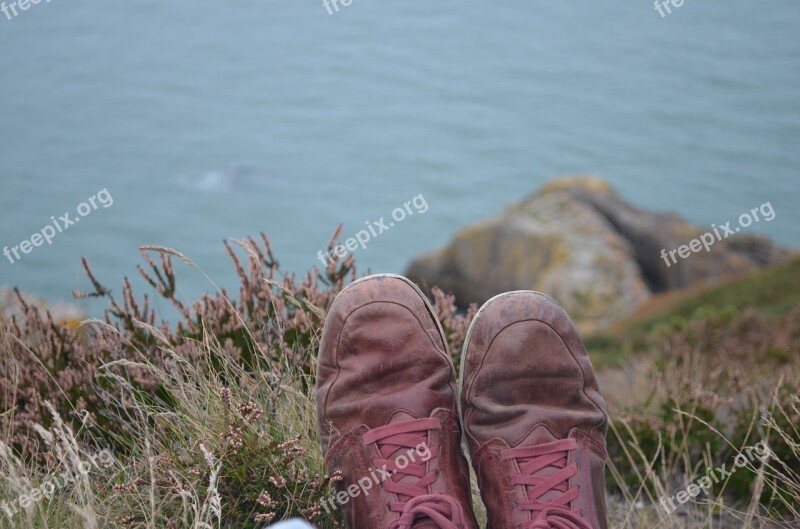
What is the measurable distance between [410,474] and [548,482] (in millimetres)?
438

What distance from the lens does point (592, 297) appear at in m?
15.8

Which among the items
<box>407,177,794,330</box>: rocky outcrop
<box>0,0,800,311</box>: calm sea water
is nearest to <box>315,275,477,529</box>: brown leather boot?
<box>407,177,794,330</box>: rocky outcrop

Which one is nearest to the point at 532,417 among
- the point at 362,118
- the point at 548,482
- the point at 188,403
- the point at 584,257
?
the point at 548,482

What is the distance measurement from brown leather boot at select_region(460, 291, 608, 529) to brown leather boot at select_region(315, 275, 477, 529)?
3.7 inches

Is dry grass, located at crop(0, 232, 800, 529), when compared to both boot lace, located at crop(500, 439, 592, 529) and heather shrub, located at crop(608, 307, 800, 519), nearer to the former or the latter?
heather shrub, located at crop(608, 307, 800, 519)

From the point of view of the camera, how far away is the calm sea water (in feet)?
86.7

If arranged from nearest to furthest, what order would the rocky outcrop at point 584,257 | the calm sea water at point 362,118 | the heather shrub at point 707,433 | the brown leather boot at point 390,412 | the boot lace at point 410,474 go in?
1. the boot lace at point 410,474
2. the brown leather boot at point 390,412
3. the heather shrub at point 707,433
4. the rocky outcrop at point 584,257
5. the calm sea water at point 362,118

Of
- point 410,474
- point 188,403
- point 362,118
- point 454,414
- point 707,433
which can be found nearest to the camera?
point 410,474

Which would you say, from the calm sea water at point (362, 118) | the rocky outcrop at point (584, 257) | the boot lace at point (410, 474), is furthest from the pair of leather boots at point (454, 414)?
the calm sea water at point (362, 118)

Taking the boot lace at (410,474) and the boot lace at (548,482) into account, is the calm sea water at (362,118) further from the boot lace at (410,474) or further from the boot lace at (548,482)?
the boot lace at (548,482)

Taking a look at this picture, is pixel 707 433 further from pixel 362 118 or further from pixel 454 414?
pixel 362 118

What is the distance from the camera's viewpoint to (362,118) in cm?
3612

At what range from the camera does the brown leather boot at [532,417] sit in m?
2.44

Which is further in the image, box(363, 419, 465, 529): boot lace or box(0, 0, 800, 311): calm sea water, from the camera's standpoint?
box(0, 0, 800, 311): calm sea water
